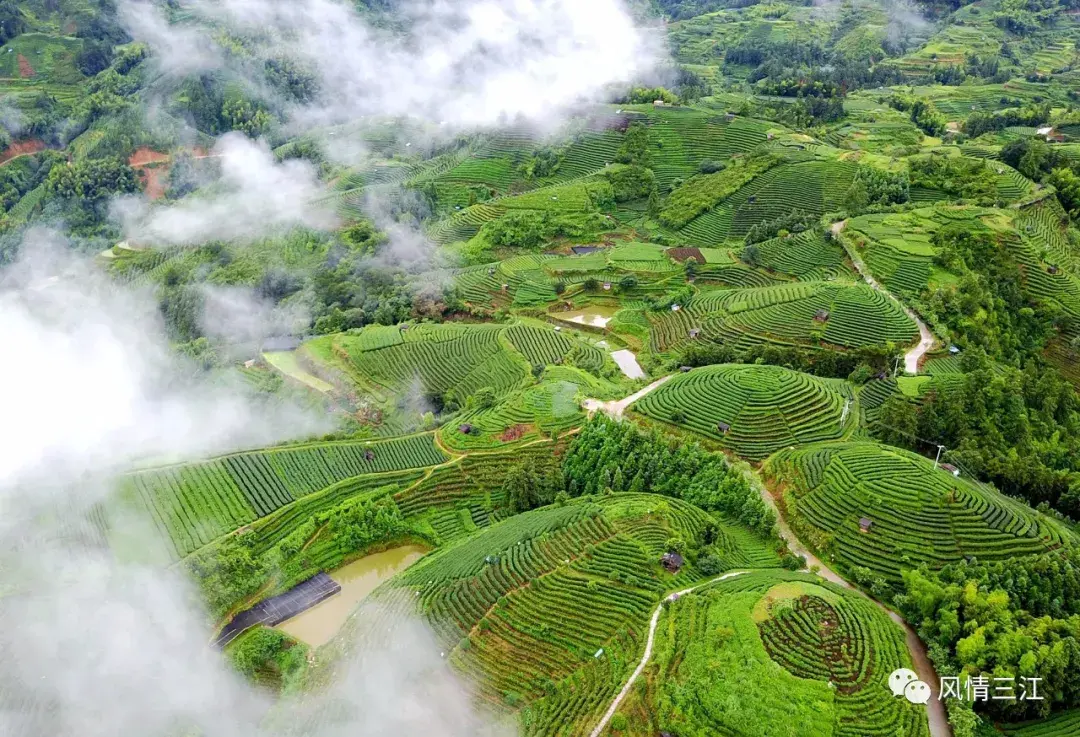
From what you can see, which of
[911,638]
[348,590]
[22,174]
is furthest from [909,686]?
[22,174]

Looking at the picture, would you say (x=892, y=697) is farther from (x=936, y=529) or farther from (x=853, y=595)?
(x=936, y=529)

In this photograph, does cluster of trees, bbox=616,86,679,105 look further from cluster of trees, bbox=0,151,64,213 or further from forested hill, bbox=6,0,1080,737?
cluster of trees, bbox=0,151,64,213

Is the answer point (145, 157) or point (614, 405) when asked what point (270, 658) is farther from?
point (145, 157)

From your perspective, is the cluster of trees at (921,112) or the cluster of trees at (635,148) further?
the cluster of trees at (921,112)

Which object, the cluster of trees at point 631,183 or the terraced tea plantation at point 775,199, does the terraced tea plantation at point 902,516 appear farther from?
the cluster of trees at point 631,183

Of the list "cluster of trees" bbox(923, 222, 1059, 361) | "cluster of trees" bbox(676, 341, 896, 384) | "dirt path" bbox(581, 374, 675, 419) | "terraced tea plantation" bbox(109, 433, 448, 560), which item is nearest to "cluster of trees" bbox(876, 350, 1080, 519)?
"cluster of trees" bbox(676, 341, 896, 384)

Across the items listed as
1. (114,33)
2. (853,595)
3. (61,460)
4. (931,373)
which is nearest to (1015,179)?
(931,373)

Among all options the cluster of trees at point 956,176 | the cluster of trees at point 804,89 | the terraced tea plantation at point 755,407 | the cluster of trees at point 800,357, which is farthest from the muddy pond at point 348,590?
the cluster of trees at point 804,89
